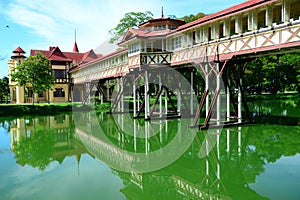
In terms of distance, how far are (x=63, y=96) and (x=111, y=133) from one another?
33489 millimetres

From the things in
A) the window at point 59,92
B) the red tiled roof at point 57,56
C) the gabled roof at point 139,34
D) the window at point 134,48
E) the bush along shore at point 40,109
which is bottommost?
the bush along shore at point 40,109

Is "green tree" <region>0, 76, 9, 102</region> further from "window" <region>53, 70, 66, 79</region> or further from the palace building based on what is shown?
"window" <region>53, 70, 66, 79</region>

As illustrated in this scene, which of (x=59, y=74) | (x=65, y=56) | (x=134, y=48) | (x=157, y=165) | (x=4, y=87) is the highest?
(x=65, y=56)

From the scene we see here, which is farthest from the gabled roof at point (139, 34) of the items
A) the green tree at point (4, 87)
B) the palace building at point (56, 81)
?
the green tree at point (4, 87)

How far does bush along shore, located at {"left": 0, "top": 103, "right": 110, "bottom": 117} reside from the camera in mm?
29578

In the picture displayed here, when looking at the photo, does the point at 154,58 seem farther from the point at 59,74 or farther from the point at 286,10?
the point at 59,74

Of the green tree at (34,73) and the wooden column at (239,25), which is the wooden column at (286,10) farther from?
the green tree at (34,73)

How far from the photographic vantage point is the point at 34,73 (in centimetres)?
3384

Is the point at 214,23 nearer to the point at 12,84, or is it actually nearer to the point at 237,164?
the point at 237,164

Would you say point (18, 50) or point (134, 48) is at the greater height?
point (18, 50)

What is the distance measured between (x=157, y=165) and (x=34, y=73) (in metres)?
28.9

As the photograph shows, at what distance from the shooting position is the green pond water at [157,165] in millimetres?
7168

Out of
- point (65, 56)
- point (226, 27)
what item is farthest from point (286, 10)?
point (65, 56)

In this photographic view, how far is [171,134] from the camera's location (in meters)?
15.2
